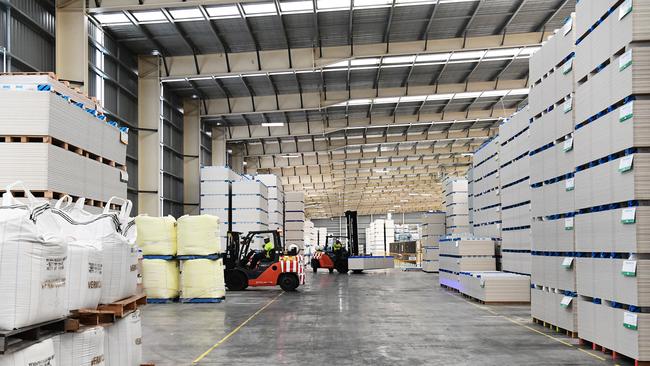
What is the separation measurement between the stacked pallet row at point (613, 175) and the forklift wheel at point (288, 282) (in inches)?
406

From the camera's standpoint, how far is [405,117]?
24.3 meters

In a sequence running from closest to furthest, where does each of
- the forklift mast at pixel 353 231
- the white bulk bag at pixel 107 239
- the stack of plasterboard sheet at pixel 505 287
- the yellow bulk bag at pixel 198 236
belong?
the white bulk bag at pixel 107 239, the stack of plasterboard sheet at pixel 505 287, the yellow bulk bag at pixel 198 236, the forklift mast at pixel 353 231

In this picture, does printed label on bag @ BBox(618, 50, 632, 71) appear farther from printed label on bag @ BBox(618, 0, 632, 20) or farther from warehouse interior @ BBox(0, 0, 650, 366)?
printed label on bag @ BBox(618, 0, 632, 20)

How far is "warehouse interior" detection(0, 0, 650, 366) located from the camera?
18.7ft

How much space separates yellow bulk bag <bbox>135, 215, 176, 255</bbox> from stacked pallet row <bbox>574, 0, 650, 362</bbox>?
871 centimetres

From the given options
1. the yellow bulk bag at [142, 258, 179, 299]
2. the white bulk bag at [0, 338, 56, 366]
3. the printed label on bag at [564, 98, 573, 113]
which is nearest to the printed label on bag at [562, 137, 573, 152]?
the printed label on bag at [564, 98, 573, 113]

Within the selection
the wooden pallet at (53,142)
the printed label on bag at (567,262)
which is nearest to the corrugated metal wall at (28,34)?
the wooden pallet at (53,142)

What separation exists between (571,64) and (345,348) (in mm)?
4502

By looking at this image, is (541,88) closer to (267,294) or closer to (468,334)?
(468,334)

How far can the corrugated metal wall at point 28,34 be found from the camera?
10.9 metres

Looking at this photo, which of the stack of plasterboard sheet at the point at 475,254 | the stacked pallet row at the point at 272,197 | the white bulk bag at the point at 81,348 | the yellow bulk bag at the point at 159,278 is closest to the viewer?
the white bulk bag at the point at 81,348

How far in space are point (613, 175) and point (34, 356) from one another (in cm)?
548

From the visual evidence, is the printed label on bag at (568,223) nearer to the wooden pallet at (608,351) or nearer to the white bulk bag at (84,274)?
the wooden pallet at (608,351)

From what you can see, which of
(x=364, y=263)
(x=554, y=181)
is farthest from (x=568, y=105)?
(x=364, y=263)
